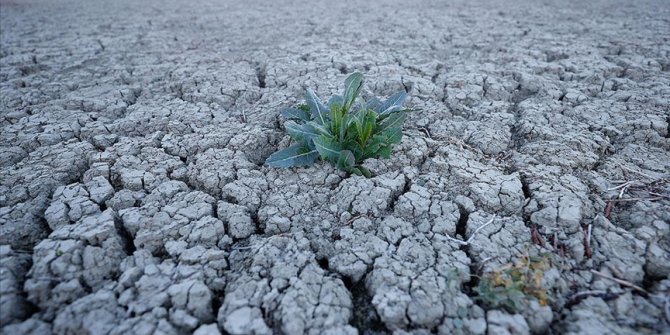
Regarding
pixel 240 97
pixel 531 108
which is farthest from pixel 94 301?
pixel 531 108

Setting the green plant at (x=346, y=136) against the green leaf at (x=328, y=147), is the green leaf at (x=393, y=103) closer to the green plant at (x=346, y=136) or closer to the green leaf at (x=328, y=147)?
the green plant at (x=346, y=136)

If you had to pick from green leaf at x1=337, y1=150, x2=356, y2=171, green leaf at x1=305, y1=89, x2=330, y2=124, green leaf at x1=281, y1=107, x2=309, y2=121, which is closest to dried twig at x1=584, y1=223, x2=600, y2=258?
green leaf at x1=337, y1=150, x2=356, y2=171

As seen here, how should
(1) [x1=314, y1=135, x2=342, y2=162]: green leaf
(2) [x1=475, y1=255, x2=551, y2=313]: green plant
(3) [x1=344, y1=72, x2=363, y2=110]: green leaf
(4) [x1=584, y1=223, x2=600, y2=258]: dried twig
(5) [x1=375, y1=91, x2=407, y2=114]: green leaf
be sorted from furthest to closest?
1. (5) [x1=375, y1=91, x2=407, y2=114]: green leaf
2. (3) [x1=344, y1=72, x2=363, y2=110]: green leaf
3. (1) [x1=314, y1=135, x2=342, y2=162]: green leaf
4. (4) [x1=584, y1=223, x2=600, y2=258]: dried twig
5. (2) [x1=475, y1=255, x2=551, y2=313]: green plant

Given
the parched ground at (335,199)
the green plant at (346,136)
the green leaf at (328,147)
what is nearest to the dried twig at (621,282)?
the parched ground at (335,199)

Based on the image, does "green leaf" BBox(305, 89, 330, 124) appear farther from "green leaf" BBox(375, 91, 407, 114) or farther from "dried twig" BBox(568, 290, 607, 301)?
"dried twig" BBox(568, 290, 607, 301)

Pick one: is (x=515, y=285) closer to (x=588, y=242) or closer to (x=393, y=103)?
(x=588, y=242)

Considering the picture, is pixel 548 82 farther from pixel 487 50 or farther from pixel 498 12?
pixel 498 12
